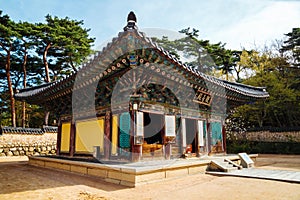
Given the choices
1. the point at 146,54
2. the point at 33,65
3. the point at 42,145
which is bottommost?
the point at 42,145

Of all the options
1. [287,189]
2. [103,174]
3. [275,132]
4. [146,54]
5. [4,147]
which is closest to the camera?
[287,189]

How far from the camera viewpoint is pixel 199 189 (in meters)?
4.99

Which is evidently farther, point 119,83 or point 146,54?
point 119,83

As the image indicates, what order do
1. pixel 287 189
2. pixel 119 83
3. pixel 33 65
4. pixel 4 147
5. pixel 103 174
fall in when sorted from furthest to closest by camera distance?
pixel 33 65, pixel 4 147, pixel 119 83, pixel 103 174, pixel 287 189

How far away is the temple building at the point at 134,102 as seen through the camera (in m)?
5.81

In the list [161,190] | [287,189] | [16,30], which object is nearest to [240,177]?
[287,189]

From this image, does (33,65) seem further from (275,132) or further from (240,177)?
(275,132)

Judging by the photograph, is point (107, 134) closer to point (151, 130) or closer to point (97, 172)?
point (97, 172)

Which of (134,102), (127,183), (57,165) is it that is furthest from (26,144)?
(127,183)

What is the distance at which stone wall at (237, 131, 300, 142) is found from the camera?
16.8 metres

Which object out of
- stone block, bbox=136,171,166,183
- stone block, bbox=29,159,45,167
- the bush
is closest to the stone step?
stone block, bbox=136,171,166,183

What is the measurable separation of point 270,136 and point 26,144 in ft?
66.1

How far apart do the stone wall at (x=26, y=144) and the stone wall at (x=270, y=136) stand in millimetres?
17076

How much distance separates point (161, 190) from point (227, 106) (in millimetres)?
7079
